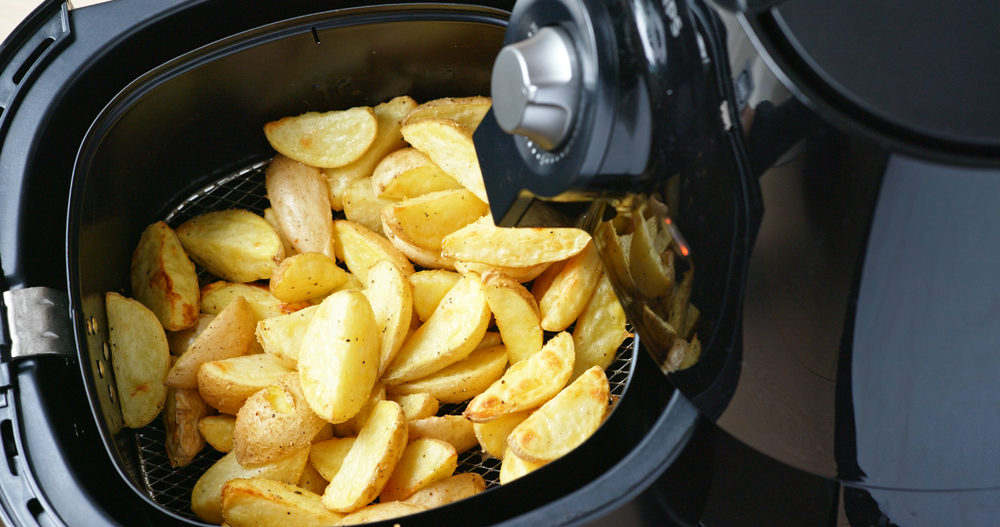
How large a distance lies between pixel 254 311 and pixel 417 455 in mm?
259

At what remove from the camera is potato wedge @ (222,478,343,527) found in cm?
68

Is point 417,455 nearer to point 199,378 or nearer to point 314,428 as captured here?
point 314,428

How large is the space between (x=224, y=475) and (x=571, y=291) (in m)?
0.35

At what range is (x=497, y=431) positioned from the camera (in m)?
0.73

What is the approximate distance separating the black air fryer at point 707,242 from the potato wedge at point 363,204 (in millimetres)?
217

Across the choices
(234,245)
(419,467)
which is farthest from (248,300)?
(419,467)

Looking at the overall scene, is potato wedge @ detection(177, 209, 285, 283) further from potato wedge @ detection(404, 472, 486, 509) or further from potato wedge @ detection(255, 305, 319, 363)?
potato wedge @ detection(404, 472, 486, 509)

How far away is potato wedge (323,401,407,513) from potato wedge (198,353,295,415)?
0.12m

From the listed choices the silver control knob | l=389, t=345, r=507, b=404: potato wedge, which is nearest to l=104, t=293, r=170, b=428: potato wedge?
l=389, t=345, r=507, b=404: potato wedge

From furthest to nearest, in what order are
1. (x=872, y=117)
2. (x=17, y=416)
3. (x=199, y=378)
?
(x=199, y=378)
(x=17, y=416)
(x=872, y=117)

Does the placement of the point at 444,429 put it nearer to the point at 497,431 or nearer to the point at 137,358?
the point at 497,431

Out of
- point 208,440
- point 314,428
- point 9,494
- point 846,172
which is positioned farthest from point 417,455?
point 846,172

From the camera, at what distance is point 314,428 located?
730 mm

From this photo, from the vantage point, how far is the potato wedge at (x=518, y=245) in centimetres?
74
